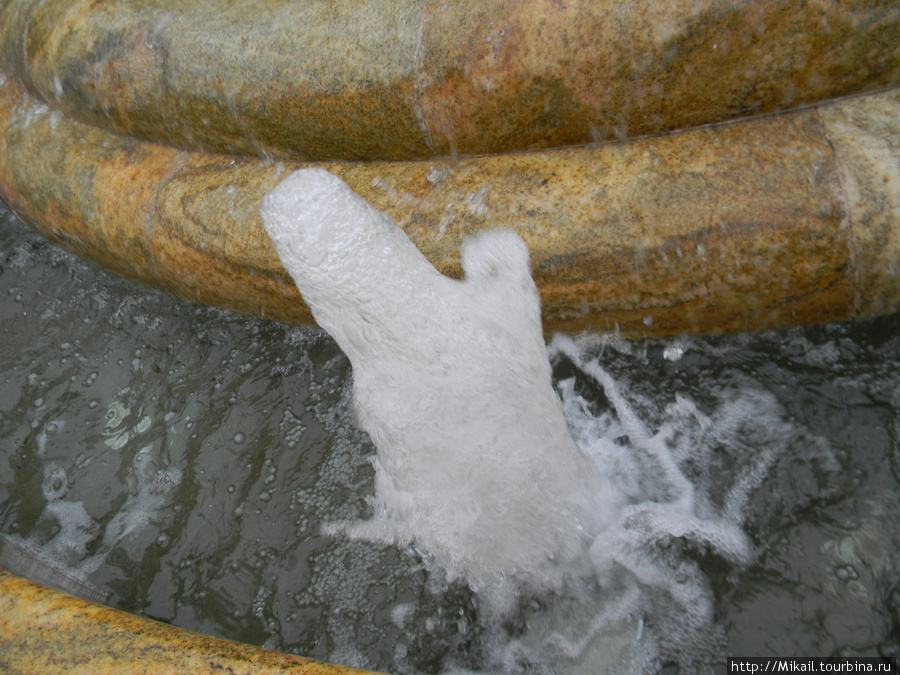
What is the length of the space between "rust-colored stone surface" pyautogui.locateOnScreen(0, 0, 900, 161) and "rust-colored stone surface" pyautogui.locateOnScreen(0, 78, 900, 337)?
10cm

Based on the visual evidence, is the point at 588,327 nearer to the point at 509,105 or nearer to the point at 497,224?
the point at 497,224

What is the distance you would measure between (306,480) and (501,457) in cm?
79

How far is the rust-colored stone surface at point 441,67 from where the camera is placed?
6.31ft

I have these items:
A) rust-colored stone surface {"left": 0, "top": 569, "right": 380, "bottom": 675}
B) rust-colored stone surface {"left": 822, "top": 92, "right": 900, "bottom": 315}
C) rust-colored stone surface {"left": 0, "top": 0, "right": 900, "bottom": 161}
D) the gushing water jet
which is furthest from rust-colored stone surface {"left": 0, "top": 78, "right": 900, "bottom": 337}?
rust-colored stone surface {"left": 0, "top": 569, "right": 380, "bottom": 675}

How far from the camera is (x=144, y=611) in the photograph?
6.95 ft

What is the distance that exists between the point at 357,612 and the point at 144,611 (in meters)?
0.73

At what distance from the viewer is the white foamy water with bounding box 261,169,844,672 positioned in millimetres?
1856

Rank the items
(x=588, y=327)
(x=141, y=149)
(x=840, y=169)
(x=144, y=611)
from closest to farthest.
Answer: (x=840, y=169)
(x=144, y=611)
(x=588, y=327)
(x=141, y=149)

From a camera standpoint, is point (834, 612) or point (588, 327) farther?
point (588, 327)

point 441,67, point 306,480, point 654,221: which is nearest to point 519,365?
point 654,221

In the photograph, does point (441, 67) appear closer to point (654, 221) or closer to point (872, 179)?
point (654, 221)

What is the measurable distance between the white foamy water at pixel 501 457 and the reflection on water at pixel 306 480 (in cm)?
8

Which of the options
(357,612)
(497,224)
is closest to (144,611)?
(357,612)

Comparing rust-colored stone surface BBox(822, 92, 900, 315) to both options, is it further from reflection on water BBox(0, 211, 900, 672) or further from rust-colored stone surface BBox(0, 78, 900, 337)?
reflection on water BBox(0, 211, 900, 672)
